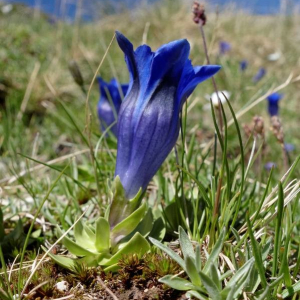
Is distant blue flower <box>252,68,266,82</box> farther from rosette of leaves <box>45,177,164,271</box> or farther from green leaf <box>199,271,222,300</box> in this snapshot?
green leaf <box>199,271,222,300</box>

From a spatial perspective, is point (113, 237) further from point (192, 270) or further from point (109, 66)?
point (109, 66)

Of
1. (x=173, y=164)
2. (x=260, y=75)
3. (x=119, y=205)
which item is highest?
(x=119, y=205)

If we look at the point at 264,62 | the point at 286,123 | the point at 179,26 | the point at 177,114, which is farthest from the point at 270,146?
the point at 179,26

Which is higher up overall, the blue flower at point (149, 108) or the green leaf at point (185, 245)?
the blue flower at point (149, 108)

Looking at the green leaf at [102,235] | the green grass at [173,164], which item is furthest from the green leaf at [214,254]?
the green leaf at [102,235]

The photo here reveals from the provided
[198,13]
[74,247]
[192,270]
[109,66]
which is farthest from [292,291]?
[109,66]

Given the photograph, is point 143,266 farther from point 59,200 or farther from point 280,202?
point 59,200

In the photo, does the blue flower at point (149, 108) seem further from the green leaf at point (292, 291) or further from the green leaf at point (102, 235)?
the green leaf at point (292, 291)
